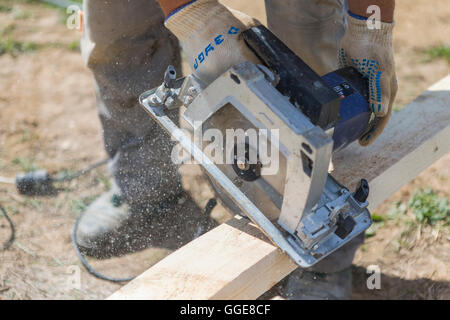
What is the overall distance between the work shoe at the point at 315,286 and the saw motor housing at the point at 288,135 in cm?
87

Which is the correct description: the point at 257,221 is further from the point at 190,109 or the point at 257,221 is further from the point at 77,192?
the point at 77,192

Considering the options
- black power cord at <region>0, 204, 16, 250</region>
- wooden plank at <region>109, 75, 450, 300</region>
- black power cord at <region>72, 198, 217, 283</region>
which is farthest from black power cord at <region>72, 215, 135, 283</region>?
wooden plank at <region>109, 75, 450, 300</region>

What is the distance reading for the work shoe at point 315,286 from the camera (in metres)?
2.25

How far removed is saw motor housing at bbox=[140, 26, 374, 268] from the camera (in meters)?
1.28

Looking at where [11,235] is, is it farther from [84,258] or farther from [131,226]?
[131,226]

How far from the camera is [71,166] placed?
2910 millimetres

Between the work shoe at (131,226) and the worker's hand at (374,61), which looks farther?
the work shoe at (131,226)

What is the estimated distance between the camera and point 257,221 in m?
1.46

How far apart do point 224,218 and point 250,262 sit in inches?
47.8

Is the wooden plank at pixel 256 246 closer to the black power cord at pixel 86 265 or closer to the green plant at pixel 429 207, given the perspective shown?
the green plant at pixel 429 207

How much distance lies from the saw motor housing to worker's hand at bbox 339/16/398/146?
0.37ft

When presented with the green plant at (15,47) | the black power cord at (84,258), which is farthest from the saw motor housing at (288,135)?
the green plant at (15,47)

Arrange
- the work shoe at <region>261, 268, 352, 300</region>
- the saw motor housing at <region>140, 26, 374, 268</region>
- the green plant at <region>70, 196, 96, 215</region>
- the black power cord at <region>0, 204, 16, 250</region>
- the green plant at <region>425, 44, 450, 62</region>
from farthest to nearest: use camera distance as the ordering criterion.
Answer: the green plant at <region>425, 44, 450, 62</region>, the green plant at <region>70, 196, 96, 215</region>, the black power cord at <region>0, 204, 16, 250</region>, the work shoe at <region>261, 268, 352, 300</region>, the saw motor housing at <region>140, 26, 374, 268</region>

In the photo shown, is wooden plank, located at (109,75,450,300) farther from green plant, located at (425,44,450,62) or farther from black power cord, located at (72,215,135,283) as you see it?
green plant, located at (425,44,450,62)
